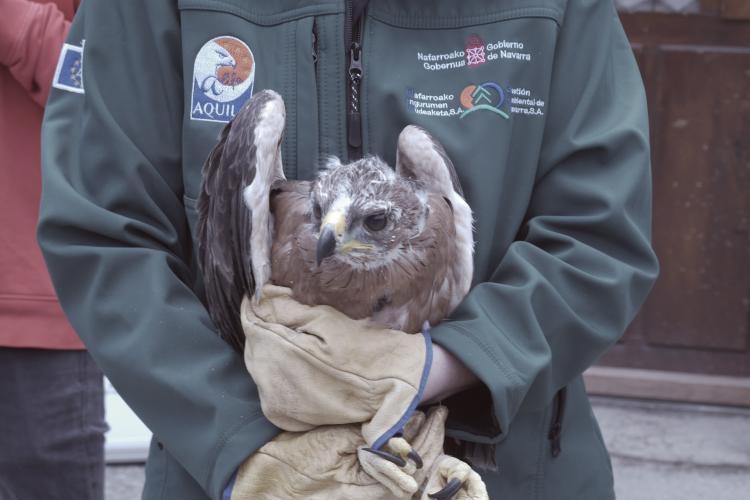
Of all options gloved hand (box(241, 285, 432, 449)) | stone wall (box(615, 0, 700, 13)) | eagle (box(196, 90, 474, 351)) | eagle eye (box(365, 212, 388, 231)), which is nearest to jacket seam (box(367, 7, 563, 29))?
eagle (box(196, 90, 474, 351))

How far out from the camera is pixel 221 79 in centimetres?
217

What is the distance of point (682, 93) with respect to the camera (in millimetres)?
5480

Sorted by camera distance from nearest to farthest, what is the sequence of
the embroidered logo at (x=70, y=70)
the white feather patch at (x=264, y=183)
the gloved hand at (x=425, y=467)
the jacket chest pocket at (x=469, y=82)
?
the gloved hand at (x=425, y=467)
the white feather patch at (x=264, y=183)
the jacket chest pocket at (x=469, y=82)
the embroidered logo at (x=70, y=70)

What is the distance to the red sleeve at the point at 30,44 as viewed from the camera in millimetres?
3111

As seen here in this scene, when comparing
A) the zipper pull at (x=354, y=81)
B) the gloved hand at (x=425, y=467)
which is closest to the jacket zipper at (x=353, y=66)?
the zipper pull at (x=354, y=81)

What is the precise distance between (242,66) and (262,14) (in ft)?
0.38

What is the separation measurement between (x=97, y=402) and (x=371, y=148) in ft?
4.88

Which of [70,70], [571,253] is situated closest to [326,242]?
[571,253]

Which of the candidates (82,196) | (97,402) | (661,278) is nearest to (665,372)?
(661,278)

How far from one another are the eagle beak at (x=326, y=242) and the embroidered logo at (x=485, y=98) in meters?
0.38

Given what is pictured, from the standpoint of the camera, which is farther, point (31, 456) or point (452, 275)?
point (31, 456)

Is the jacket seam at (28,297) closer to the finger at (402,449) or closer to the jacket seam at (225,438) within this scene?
the jacket seam at (225,438)

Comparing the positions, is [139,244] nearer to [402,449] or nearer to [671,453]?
[402,449]

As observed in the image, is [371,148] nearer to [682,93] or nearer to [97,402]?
[97,402]
